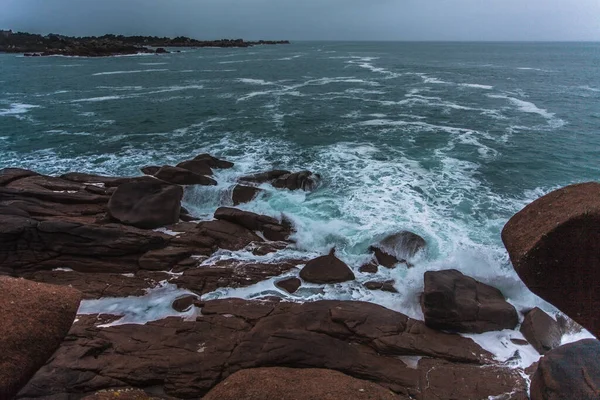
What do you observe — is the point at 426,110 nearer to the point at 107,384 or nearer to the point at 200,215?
the point at 200,215

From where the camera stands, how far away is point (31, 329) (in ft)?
16.9

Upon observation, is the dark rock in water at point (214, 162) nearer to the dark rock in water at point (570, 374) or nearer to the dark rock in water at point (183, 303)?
the dark rock in water at point (183, 303)

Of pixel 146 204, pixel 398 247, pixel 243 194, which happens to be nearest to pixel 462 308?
pixel 398 247

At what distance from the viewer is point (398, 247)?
13.5m

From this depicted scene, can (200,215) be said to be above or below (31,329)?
below

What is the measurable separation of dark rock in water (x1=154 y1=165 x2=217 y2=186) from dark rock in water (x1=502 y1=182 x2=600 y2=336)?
48.9 feet

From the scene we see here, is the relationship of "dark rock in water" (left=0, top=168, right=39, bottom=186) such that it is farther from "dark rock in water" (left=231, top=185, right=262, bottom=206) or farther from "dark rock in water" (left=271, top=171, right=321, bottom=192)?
"dark rock in water" (left=271, top=171, right=321, bottom=192)

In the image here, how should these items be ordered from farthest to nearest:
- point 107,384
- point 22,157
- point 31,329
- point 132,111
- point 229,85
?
point 229,85 → point 132,111 → point 22,157 → point 107,384 → point 31,329

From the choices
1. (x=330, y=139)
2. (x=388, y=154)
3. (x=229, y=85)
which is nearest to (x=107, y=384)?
(x=388, y=154)

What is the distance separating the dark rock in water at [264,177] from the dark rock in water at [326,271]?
726 cm

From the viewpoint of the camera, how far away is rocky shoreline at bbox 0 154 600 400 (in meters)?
6.61

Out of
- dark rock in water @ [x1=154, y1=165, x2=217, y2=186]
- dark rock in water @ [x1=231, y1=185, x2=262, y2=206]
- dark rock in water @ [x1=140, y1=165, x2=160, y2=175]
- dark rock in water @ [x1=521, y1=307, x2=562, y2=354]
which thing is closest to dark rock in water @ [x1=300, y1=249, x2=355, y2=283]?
dark rock in water @ [x1=521, y1=307, x2=562, y2=354]

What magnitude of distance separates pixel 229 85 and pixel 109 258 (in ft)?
131

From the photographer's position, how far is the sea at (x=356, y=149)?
44.7 feet
